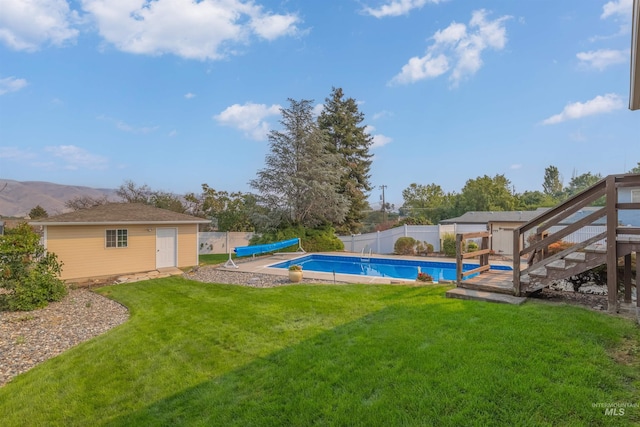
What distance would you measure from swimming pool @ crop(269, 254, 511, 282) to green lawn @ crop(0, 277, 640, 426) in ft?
24.1

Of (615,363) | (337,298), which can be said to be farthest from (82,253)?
(615,363)

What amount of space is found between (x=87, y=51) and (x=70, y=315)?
10309 mm

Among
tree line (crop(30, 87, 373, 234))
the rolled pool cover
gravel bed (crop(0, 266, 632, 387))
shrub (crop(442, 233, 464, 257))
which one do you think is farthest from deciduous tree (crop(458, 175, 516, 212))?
gravel bed (crop(0, 266, 632, 387))

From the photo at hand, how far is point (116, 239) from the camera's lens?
10.9 metres

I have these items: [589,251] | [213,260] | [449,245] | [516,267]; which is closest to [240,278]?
[213,260]

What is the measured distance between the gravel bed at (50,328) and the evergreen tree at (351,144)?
16592mm

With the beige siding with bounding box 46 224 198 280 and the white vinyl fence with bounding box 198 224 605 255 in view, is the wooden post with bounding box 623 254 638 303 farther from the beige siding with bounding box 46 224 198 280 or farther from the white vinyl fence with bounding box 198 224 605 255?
the beige siding with bounding box 46 224 198 280

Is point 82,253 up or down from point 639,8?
Result: down

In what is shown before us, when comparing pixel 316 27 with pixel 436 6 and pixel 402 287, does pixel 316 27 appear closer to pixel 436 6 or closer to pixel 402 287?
pixel 436 6

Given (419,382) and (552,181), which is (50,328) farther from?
(552,181)

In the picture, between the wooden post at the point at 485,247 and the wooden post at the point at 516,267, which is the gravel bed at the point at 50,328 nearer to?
the wooden post at the point at 516,267

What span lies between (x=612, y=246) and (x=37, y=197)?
120ft

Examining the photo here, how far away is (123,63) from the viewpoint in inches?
499

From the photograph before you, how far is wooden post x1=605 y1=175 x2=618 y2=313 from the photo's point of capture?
4188mm
